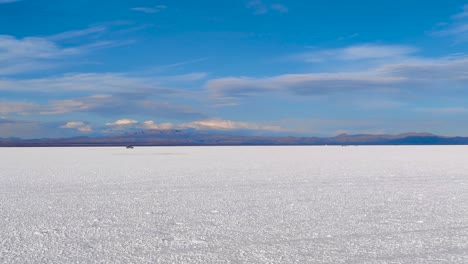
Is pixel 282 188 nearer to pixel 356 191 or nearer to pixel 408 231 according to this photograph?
pixel 356 191

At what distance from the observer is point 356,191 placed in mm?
12406

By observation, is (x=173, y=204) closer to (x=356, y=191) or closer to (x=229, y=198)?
(x=229, y=198)

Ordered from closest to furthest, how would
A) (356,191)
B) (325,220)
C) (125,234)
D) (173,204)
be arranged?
(125,234)
(325,220)
(173,204)
(356,191)

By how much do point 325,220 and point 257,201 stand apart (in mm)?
2578

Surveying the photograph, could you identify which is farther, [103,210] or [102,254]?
[103,210]

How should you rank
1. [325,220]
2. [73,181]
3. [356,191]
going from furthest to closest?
[73,181]
[356,191]
[325,220]

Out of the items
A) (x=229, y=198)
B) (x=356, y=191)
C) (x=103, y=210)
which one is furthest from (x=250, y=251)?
(x=356, y=191)

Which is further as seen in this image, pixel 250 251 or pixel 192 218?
pixel 192 218

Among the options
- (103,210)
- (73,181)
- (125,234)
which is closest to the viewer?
(125,234)

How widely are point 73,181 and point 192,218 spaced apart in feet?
26.2

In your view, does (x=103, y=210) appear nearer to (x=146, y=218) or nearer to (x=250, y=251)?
(x=146, y=218)

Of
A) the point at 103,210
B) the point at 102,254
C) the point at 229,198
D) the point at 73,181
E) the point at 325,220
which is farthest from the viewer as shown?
the point at 73,181

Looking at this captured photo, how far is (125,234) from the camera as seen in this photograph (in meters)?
7.02

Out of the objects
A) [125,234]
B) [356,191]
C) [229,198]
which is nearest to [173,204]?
[229,198]
